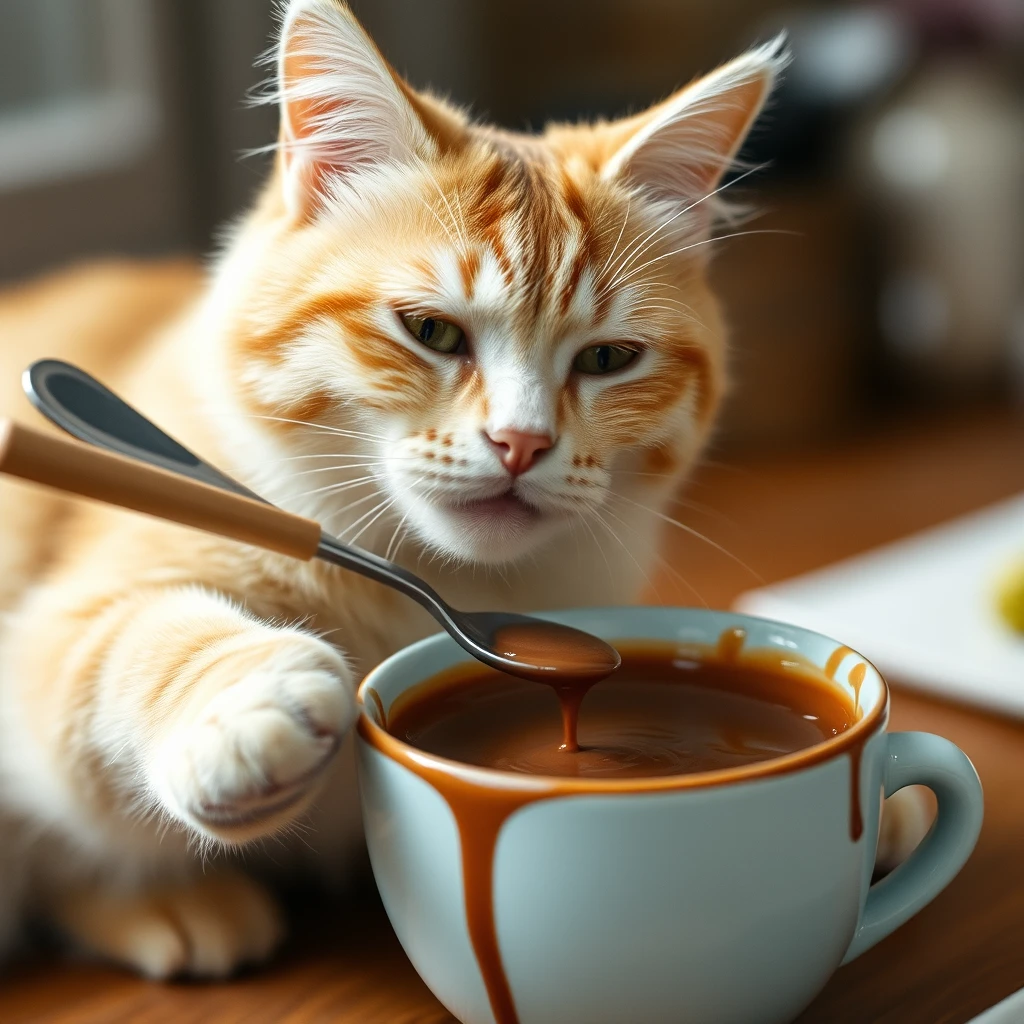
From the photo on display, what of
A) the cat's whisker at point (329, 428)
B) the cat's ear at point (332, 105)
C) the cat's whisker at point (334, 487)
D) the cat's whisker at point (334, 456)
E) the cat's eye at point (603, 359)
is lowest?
the cat's whisker at point (334, 487)

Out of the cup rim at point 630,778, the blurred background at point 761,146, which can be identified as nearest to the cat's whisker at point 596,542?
the cup rim at point 630,778

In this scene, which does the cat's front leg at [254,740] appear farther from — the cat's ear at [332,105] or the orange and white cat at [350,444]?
the cat's ear at [332,105]

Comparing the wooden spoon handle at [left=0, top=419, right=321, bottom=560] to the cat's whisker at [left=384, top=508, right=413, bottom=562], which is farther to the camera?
the cat's whisker at [left=384, top=508, right=413, bottom=562]

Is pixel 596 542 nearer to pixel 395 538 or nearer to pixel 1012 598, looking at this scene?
pixel 395 538

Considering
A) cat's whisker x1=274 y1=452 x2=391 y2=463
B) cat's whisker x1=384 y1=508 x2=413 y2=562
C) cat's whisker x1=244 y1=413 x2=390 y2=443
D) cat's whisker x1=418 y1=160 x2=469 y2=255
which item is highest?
cat's whisker x1=418 y1=160 x2=469 y2=255

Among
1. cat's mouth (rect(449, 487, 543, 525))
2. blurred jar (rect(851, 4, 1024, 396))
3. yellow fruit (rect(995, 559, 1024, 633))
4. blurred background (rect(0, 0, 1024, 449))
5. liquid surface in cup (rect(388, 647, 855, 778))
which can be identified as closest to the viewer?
liquid surface in cup (rect(388, 647, 855, 778))

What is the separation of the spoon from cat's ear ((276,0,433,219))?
22cm

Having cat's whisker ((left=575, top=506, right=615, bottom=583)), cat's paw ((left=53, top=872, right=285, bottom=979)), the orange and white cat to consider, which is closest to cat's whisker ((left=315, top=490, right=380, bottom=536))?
the orange and white cat

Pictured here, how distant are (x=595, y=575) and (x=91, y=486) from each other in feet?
1.24

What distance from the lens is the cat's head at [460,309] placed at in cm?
70

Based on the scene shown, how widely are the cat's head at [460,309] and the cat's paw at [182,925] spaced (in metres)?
0.23

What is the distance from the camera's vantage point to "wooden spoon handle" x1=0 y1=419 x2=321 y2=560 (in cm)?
52

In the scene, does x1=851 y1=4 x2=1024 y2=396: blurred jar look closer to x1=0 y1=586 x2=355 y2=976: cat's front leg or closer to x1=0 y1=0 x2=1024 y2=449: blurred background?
x1=0 y1=0 x2=1024 y2=449: blurred background

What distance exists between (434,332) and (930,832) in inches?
15.0
